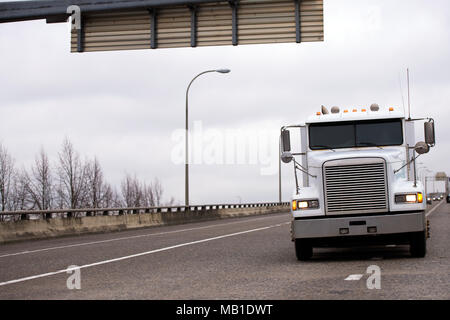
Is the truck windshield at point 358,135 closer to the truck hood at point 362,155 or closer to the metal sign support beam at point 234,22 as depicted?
the truck hood at point 362,155

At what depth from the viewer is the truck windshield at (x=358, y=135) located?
14.0m

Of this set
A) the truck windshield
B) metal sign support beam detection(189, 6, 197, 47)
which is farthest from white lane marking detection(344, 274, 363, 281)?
metal sign support beam detection(189, 6, 197, 47)

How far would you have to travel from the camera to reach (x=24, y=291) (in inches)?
392

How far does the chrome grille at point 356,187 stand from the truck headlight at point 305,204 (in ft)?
0.69

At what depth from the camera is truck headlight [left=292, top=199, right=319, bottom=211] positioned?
1304cm

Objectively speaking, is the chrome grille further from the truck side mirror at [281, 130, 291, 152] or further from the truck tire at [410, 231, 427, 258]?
the truck side mirror at [281, 130, 291, 152]

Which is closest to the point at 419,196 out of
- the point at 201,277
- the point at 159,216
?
the point at 201,277

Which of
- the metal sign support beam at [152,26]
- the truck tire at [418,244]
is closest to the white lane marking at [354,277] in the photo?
the truck tire at [418,244]

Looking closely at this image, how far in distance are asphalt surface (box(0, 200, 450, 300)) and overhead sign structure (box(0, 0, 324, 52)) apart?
473 centimetres

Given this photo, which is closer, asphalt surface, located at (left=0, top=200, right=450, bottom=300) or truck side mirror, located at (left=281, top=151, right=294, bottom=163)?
asphalt surface, located at (left=0, top=200, right=450, bottom=300)

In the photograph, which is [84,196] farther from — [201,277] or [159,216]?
[201,277]

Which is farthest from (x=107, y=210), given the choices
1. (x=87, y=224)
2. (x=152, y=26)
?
(x=152, y=26)
